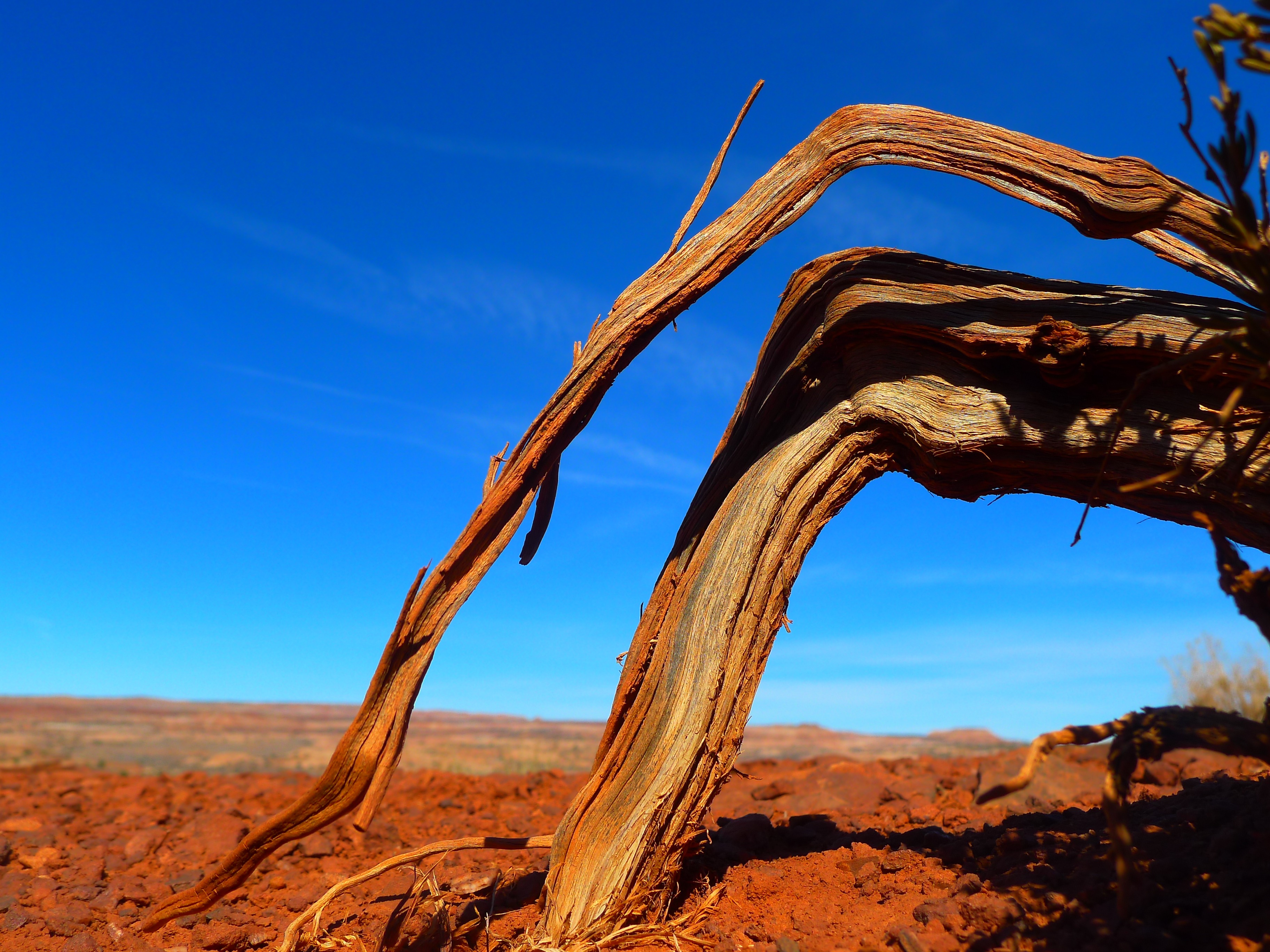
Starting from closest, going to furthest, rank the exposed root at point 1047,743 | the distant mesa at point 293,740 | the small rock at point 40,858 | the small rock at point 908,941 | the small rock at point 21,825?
1. the exposed root at point 1047,743
2. the small rock at point 908,941
3. the small rock at point 40,858
4. the small rock at point 21,825
5. the distant mesa at point 293,740

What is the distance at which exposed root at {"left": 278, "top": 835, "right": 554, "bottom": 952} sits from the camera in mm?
4824

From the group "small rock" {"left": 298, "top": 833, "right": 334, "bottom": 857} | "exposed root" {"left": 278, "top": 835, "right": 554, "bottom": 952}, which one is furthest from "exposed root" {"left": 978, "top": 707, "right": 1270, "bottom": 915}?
"small rock" {"left": 298, "top": 833, "right": 334, "bottom": 857}

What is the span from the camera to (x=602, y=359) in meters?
4.99

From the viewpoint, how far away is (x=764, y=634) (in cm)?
483

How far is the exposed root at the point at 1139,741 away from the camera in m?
3.08

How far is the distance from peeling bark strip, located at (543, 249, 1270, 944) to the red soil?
0.70m

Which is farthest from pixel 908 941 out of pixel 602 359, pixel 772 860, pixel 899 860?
pixel 602 359

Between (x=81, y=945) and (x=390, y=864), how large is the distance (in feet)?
7.35

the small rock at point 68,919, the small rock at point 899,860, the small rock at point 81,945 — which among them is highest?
the small rock at point 899,860

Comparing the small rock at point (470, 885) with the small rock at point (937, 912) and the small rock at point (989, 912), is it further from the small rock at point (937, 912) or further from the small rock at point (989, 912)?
the small rock at point (989, 912)

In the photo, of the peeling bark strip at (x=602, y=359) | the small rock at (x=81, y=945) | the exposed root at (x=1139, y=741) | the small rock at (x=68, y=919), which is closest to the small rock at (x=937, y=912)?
the exposed root at (x=1139, y=741)

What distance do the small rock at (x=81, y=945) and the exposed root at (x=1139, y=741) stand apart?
556cm

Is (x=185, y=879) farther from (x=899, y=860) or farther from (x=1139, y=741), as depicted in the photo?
(x=1139, y=741)

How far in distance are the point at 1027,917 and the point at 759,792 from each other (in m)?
4.28
